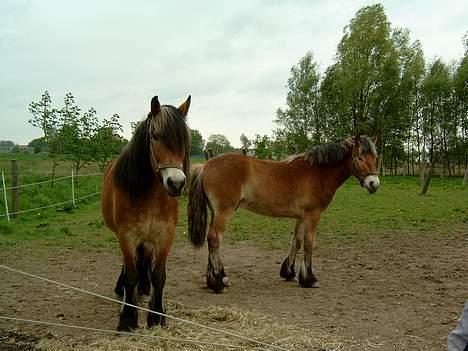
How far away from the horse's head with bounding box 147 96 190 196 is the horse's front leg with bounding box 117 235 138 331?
80 cm

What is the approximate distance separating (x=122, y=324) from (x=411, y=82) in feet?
111

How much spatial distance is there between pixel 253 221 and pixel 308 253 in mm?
5562

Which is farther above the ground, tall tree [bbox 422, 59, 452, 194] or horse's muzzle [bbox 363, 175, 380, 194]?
tall tree [bbox 422, 59, 452, 194]

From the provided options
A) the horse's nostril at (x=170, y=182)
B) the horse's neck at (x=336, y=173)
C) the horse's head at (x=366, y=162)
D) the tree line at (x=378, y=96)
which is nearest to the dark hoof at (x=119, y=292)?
the horse's nostril at (x=170, y=182)

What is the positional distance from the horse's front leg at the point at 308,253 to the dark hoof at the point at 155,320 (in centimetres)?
241

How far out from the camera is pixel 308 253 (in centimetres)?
586

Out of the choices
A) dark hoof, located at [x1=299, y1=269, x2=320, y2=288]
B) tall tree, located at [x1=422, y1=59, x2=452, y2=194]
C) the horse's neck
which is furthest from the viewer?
tall tree, located at [x1=422, y1=59, x2=452, y2=194]

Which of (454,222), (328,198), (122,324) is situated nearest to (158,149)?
(122,324)

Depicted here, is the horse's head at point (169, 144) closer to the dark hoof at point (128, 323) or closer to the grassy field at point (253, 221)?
the dark hoof at point (128, 323)

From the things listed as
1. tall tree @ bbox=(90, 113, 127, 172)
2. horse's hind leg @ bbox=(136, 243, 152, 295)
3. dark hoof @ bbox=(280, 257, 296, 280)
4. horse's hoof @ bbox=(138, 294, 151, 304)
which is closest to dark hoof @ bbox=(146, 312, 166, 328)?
horse's hind leg @ bbox=(136, 243, 152, 295)

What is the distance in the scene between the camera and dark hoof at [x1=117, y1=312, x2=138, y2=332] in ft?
12.6

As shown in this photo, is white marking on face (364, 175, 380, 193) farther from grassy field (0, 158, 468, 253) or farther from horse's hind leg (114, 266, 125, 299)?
horse's hind leg (114, 266, 125, 299)

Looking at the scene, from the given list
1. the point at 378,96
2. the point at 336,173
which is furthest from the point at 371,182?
the point at 378,96

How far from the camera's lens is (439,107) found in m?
36.1
